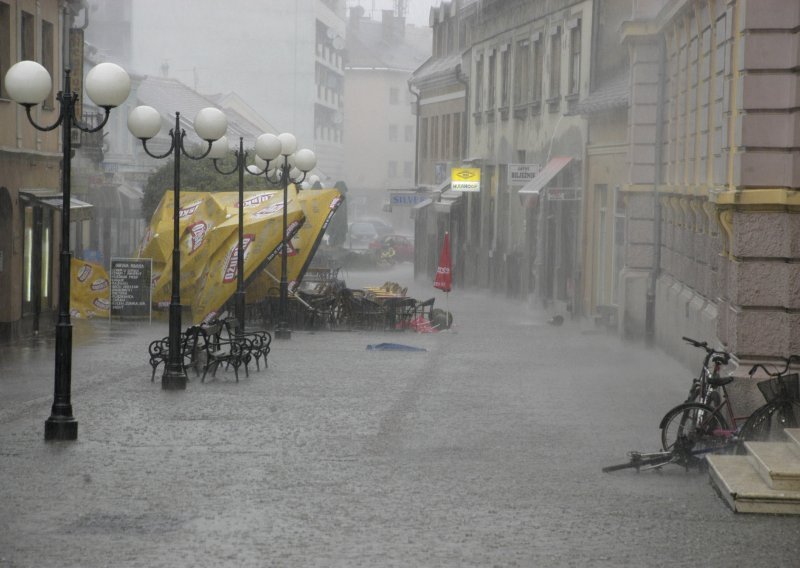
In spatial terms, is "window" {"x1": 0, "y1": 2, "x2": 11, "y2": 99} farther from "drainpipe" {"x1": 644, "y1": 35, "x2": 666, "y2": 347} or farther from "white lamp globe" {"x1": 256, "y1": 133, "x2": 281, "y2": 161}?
"drainpipe" {"x1": 644, "y1": 35, "x2": 666, "y2": 347}

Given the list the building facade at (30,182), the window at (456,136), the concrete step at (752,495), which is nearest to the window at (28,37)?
the building facade at (30,182)

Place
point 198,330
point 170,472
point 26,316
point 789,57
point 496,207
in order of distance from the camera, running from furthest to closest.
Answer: point 496,207 → point 26,316 → point 198,330 → point 789,57 → point 170,472

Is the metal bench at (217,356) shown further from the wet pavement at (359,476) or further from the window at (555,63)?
the window at (555,63)

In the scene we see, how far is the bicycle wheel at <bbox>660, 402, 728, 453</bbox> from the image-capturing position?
40.8 feet

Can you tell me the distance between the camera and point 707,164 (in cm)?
2023

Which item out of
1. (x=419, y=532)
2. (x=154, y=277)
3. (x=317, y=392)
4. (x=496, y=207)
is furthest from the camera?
(x=496, y=207)

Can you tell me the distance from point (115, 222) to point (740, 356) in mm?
41691

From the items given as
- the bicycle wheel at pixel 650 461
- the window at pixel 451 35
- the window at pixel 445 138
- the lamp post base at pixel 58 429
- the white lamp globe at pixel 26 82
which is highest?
the window at pixel 451 35

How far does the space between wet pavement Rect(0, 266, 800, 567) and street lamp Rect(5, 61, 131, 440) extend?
245 millimetres

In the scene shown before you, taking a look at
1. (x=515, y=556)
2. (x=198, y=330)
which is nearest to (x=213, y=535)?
(x=515, y=556)

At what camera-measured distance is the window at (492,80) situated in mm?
48531

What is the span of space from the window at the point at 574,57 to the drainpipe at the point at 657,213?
10.4 metres

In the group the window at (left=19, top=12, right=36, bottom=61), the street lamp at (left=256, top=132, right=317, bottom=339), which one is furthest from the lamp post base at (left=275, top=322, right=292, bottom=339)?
the window at (left=19, top=12, right=36, bottom=61)

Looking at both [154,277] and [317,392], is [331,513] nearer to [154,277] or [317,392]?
[317,392]
